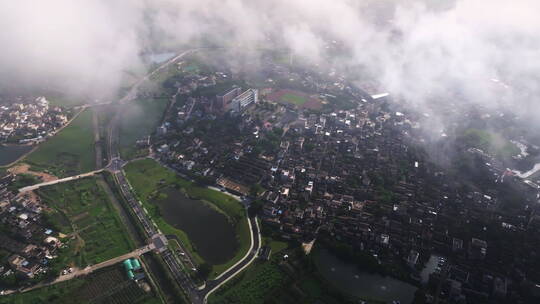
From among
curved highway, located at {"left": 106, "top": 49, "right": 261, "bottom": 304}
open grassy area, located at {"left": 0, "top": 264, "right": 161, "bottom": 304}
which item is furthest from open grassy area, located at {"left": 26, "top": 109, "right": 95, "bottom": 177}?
open grassy area, located at {"left": 0, "top": 264, "right": 161, "bottom": 304}

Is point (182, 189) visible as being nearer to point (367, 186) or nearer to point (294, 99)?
point (367, 186)

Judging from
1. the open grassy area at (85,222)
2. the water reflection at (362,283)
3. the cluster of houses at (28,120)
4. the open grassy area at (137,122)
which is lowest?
the open grassy area at (85,222)

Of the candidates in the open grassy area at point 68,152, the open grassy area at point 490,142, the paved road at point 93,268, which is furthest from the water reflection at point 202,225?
the open grassy area at point 490,142

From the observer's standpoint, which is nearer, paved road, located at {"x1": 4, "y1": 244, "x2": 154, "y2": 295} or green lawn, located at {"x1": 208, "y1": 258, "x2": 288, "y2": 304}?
green lawn, located at {"x1": 208, "y1": 258, "x2": 288, "y2": 304}

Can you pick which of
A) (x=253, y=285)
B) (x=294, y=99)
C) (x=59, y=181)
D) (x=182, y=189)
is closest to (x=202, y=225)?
(x=182, y=189)

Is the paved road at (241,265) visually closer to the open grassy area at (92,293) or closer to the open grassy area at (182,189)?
the open grassy area at (182,189)

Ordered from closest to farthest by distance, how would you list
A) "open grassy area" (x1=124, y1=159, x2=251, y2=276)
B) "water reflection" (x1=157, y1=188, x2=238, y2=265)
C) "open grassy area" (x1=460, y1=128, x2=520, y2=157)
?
"water reflection" (x1=157, y1=188, x2=238, y2=265) → "open grassy area" (x1=124, y1=159, x2=251, y2=276) → "open grassy area" (x1=460, y1=128, x2=520, y2=157)

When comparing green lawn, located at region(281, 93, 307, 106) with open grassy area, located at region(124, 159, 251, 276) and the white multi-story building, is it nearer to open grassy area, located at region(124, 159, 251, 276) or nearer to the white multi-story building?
the white multi-story building
